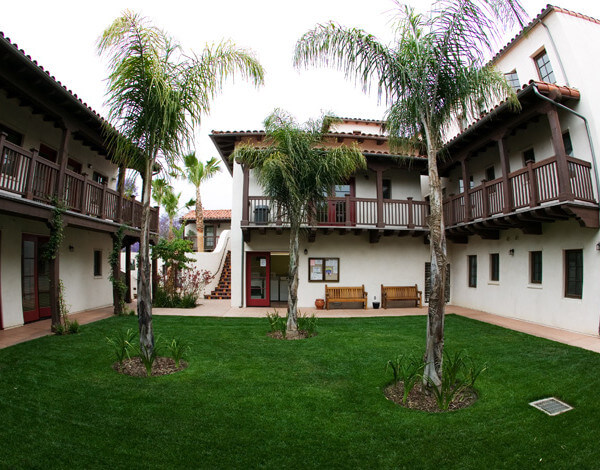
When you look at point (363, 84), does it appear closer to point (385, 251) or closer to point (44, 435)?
point (44, 435)

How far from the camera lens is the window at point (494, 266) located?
A: 1177 cm

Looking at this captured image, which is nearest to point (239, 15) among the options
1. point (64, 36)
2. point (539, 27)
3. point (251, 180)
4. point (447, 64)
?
point (64, 36)

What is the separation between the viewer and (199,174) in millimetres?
21516

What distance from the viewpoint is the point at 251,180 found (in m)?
13.9

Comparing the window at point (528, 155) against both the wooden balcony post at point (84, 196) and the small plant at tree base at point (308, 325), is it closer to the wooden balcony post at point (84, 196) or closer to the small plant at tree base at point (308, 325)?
the small plant at tree base at point (308, 325)

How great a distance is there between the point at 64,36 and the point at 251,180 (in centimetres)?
807

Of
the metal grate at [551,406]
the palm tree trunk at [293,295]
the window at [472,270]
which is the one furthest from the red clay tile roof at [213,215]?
the metal grate at [551,406]

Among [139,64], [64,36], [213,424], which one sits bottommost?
[213,424]

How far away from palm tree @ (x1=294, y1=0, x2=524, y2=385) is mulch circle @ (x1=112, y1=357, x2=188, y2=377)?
4064 mm

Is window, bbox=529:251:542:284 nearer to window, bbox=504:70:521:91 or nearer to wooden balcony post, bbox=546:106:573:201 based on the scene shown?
wooden balcony post, bbox=546:106:573:201

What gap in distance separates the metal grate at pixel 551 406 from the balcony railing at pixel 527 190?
5.29 m

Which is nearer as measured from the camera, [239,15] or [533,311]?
[239,15]

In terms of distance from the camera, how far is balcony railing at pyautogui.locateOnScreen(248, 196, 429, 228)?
1259cm

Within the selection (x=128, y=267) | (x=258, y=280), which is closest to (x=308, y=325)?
(x=258, y=280)
